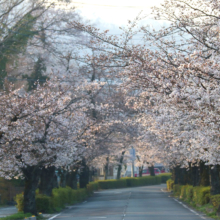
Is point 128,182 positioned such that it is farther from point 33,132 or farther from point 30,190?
point 33,132

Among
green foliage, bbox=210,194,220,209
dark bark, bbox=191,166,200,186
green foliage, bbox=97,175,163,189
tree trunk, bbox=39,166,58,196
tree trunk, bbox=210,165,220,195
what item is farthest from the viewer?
green foliage, bbox=97,175,163,189

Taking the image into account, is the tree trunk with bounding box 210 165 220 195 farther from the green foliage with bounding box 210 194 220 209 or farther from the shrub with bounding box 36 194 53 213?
the shrub with bounding box 36 194 53 213

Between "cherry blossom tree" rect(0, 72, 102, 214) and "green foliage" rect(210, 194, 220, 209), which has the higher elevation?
"cherry blossom tree" rect(0, 72, 102, 214)

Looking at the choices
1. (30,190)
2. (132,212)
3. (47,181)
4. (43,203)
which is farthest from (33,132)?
(47,181)

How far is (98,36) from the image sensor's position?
9.98 meters

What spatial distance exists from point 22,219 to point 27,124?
4.91m

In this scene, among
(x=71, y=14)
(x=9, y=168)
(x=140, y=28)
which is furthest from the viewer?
(x=71, y=14)

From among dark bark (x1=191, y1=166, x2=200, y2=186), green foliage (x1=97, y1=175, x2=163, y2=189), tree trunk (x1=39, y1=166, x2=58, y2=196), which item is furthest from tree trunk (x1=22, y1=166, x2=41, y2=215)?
green foliage (x1=97, y1=175, x2=163, y2=189)

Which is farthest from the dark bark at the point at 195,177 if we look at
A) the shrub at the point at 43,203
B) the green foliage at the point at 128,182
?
the green foliage at the point at 128,182

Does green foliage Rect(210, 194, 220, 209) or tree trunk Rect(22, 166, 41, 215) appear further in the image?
tree trunk Rect(22, 166, 41, 215)

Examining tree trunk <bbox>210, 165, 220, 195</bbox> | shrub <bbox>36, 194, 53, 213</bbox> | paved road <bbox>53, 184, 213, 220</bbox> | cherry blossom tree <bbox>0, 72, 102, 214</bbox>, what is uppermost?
cherry blossom tree <bbox>0, 72, 102, 214</bbox>

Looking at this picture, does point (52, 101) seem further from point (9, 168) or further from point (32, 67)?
point (32, 67)

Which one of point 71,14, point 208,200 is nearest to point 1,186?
point 71,14

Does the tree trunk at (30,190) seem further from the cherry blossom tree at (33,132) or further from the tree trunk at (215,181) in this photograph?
the tree trunk at (215,181)
